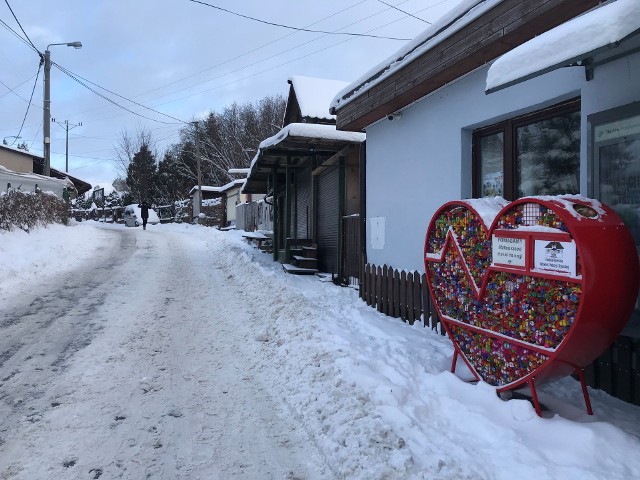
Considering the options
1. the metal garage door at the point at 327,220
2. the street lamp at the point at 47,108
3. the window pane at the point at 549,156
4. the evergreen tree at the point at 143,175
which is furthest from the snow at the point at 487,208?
the evergreen tree at the point at 143,175

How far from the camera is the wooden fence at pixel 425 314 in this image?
11.4ft

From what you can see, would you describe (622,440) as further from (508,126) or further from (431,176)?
(431,176)

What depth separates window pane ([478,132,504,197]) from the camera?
212 inches

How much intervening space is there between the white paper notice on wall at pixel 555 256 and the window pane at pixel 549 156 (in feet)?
5.67

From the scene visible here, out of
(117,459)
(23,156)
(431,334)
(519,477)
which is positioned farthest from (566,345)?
(23,156)

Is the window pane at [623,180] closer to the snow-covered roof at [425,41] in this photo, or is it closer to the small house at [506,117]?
the small house at [506,117]

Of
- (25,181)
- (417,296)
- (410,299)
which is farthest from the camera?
(25,181)

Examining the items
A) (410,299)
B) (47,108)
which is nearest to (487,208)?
(410,299)

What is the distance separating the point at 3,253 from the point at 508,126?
10.9 m

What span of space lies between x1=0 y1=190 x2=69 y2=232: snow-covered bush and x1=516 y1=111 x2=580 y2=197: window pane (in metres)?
12.6

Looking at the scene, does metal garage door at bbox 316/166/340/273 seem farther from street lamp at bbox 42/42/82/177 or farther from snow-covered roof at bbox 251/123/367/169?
street lamp at bbox 42/42/82/177

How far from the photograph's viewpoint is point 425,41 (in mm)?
6027

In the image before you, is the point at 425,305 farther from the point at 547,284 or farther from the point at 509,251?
the point at 547,284

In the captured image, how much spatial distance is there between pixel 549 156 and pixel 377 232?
11.8 feet
